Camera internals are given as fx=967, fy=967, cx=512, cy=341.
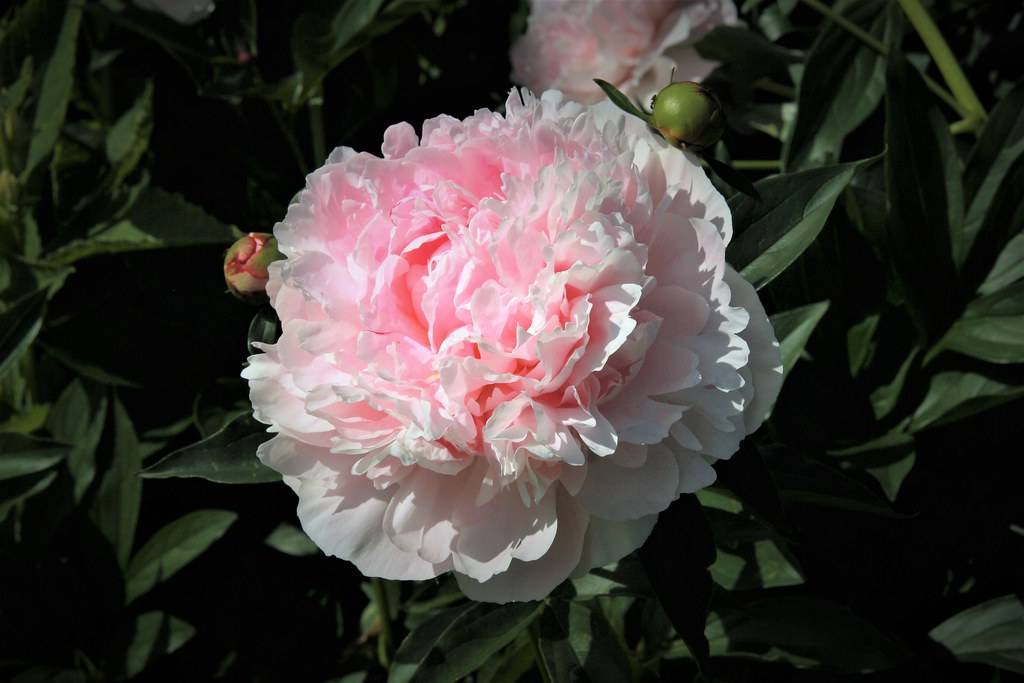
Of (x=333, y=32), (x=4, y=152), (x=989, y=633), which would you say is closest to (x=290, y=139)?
(x=333, y=32)

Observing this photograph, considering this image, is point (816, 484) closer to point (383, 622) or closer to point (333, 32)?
point (383, 622)

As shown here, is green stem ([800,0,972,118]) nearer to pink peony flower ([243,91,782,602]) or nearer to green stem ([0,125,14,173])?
pink peony flower ([243,91,782,602])

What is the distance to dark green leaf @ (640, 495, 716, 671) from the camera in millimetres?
701

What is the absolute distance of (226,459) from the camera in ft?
2.51

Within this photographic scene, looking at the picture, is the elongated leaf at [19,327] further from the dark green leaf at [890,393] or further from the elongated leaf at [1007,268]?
the elongated leaf at [1007,268]

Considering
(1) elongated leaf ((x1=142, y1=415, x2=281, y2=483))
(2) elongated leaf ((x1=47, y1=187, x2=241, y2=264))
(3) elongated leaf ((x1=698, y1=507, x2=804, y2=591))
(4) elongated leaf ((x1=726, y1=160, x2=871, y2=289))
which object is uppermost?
(4) elongated leaf ((x1=726, y1=160, x2=871, y2=289))

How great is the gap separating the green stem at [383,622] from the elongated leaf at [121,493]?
0.28 meters

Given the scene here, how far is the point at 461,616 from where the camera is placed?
87 cm

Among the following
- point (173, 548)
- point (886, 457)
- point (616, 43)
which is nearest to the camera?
point (886, 457)

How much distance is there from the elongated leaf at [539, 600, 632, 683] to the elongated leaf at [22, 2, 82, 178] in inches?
30.9

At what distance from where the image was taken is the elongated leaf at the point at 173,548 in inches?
41.3

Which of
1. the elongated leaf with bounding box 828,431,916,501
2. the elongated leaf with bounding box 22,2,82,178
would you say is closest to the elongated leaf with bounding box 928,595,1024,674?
the elongated leaf with bounding box 828,431,916,501

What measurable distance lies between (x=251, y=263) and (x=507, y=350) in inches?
9.6

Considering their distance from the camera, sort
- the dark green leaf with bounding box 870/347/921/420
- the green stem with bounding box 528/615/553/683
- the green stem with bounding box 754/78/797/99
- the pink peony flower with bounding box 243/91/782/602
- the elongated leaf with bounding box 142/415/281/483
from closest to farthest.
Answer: the pink peony flower with bounding box 243/91/782/602, the elongated leaf with bounding box 142/415/281/483, the green stem with bounding box 528/615/553/683, the dark green leaf with bounding box 870/347/921/420, the green stem with bounding box 754/78/797/99
